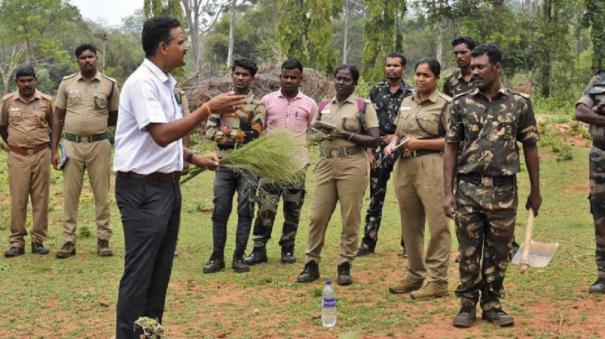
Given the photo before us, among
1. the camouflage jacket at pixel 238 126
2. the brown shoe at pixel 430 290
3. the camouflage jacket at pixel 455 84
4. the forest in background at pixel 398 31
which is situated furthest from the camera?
the forest in background at pixel 398 31

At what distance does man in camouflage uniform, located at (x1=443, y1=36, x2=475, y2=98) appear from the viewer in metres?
6.77

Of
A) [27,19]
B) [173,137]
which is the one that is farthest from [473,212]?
[27,19]

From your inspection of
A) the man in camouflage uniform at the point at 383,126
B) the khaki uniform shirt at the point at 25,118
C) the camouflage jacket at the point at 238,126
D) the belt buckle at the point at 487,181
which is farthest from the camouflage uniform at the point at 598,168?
the khaki uniform shirt at the point at 25,118

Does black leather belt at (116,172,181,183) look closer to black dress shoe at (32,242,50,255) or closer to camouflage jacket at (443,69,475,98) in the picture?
camouflage jacket at (443,69,475,98)

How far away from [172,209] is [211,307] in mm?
1714

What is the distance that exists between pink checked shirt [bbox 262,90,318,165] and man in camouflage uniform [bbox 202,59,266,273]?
94mm

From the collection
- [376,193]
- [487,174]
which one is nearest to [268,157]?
[487,174]

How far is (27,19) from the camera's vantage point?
37375 mm

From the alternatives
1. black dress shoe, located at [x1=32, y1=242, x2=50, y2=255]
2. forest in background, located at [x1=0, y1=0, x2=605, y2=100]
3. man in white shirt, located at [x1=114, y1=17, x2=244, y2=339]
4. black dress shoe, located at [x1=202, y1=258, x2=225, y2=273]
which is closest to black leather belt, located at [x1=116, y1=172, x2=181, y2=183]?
man in white shirt, located at [x1=114, y1=17, x2=244, y2=339]

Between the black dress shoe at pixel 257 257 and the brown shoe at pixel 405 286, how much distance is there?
1.71m

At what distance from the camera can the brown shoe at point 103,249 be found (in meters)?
7.53

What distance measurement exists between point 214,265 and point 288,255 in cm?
82

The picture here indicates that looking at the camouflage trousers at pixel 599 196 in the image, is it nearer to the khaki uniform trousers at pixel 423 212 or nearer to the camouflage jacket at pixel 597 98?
the camouflage jacket at pixel 597 98

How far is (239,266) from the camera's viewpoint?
22.5 ft
